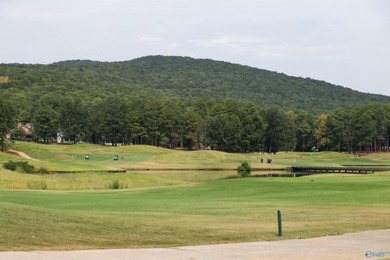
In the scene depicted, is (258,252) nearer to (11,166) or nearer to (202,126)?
(11,166)

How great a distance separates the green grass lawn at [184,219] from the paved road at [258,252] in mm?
968

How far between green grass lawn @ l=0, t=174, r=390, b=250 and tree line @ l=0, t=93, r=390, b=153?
131 m

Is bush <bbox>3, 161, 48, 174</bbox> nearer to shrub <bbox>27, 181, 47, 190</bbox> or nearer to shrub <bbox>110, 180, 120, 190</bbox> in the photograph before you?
shrub <bbox>27, 181, 47, 190</bbox>

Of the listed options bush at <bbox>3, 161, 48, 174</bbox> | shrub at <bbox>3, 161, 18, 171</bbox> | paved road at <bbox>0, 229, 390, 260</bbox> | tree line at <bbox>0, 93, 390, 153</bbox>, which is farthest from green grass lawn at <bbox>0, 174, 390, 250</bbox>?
tree line at <bbox>0, 93, 390, 153</bbox>

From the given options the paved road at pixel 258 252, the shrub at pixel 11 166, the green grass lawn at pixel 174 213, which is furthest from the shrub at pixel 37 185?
the paved road at pixel 258 252

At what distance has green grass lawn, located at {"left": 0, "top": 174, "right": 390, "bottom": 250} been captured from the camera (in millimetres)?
18453

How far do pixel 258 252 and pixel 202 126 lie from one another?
163178mm

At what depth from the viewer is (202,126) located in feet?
Result: 591

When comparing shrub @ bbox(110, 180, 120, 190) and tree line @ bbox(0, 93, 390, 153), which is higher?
tree line @ bbox(0, 93, 390, 153)

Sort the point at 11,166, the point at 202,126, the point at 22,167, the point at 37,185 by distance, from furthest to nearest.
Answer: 1. the point at 202,126
2. the point at 11,166
3. the point at 22,167
4. the point at 37,185

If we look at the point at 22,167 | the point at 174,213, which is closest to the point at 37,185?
the point at 22,167

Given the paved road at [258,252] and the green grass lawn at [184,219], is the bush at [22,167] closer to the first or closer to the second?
the green grass lawn at [184,219]

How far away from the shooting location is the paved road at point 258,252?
15.7 m

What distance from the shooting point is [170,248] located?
17.4 meters
